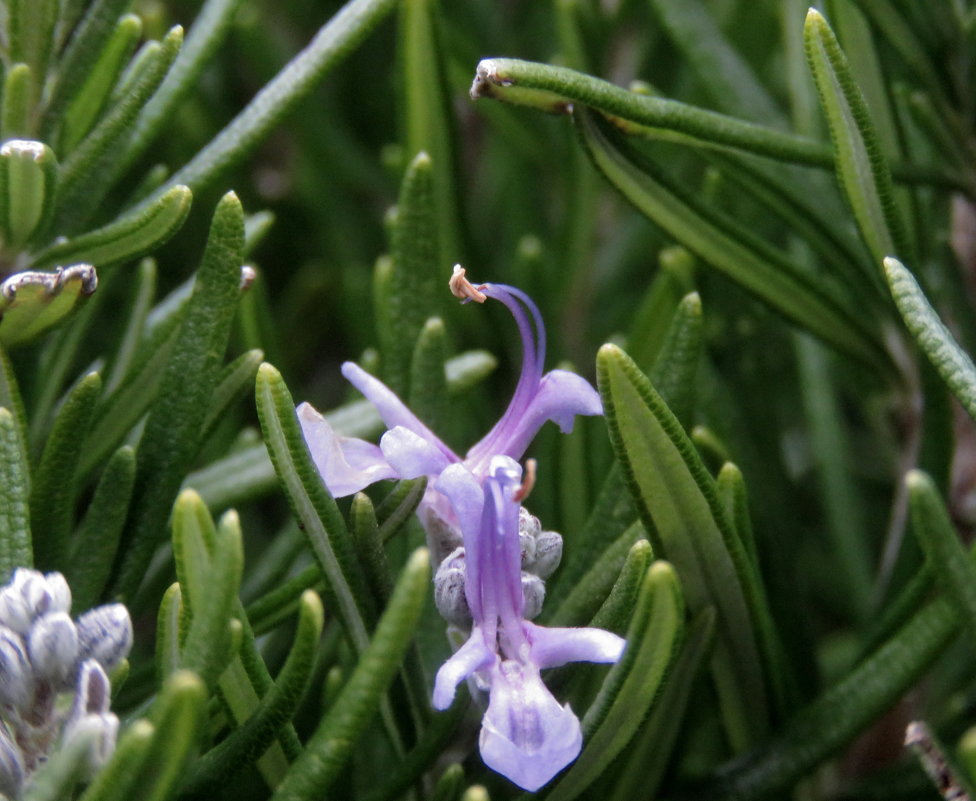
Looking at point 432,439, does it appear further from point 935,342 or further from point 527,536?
point 935,342

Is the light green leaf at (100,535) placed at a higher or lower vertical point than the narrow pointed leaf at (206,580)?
lower

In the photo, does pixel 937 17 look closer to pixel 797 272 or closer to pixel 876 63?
pixel 876 63

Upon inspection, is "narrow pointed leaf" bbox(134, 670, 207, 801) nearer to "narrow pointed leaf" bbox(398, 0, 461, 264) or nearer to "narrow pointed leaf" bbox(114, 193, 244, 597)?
"narrow pointed leaf" bbox(114, 193, 244, 597)

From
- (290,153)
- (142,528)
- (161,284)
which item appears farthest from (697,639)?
(290,153)

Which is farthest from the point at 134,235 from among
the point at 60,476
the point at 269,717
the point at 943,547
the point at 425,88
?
the point at 943,547

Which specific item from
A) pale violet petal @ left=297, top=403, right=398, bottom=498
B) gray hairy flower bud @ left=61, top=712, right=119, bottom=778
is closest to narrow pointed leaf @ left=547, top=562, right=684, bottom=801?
pale violet petal @ left=297, top=403, right=398, bottom=498

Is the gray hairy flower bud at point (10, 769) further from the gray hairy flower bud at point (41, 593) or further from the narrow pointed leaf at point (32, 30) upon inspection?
the narrow pointed leaf at point (32, 30)

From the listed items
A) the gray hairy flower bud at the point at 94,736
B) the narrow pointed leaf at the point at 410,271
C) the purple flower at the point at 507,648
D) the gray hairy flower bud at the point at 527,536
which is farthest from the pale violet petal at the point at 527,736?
the narrow pointed leaf at the point at 410,271
